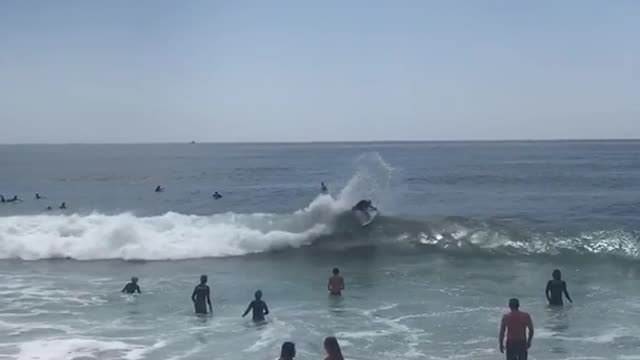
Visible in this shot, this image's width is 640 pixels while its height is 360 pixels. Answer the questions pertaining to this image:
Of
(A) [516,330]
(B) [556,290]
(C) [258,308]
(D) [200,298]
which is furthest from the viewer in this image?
(B) [556,290]

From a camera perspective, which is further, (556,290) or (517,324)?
(556,290)

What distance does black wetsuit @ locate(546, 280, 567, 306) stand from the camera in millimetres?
21797

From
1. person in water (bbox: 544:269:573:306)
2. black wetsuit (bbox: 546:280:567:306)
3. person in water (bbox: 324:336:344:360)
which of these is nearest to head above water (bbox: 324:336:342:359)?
person in water (bbox: 324:336:344:360)

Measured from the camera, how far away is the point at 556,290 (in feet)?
71.8

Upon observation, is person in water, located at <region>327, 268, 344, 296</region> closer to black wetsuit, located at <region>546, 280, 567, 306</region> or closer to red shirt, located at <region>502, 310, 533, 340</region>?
black wetsuit, located at <region>546, 280, 567, 306</region>

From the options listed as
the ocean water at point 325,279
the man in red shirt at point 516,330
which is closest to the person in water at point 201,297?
the ocean water at point 325,279

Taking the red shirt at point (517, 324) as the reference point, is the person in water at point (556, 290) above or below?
above

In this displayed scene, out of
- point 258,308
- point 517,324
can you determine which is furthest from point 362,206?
point 517,324

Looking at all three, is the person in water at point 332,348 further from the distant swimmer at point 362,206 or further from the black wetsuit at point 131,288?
the distant swimmer at point 362,206

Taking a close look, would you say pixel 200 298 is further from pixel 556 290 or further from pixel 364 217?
pixel 364 217

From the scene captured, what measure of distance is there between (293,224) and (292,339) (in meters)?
20.6

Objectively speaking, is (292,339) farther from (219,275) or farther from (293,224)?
(293,224)

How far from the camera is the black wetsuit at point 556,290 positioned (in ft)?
71.5

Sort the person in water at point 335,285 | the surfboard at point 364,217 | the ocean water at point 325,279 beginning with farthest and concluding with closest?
the surfboard at point 364,217, the person in water at point 335,285, the ocean water at point 325,279
